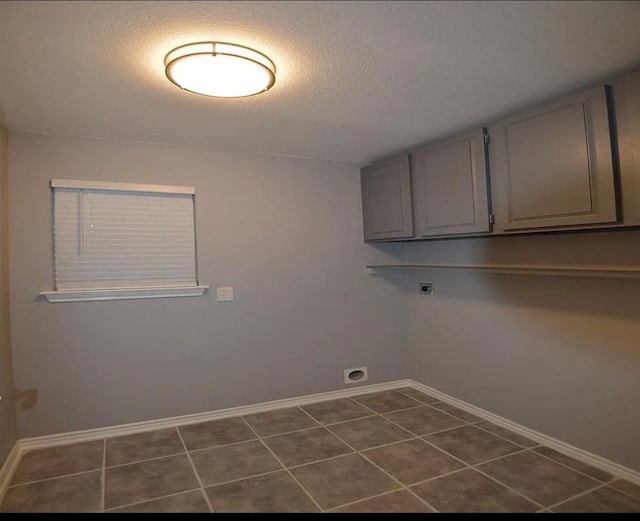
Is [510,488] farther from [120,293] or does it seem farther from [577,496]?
[120,293]

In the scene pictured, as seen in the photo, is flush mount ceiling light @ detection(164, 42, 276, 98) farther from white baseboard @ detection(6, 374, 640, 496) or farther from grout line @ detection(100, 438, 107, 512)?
white baseboard @ detection(6, 374, 640, 496)

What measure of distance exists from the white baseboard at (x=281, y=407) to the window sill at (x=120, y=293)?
3.00 ft

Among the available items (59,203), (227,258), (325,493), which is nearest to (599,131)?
(325,493)

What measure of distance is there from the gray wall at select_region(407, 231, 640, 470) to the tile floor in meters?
0.22

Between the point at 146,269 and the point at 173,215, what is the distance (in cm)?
45

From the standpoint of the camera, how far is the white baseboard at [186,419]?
8.98ft

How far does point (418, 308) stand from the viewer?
382 centimetres

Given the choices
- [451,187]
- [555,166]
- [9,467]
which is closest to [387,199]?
[451,187]

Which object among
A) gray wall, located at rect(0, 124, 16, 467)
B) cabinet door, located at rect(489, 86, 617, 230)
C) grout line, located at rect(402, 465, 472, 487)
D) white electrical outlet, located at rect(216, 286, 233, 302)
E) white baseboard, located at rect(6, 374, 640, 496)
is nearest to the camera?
cabinet door, located at rect(489, 86, 617, 230)

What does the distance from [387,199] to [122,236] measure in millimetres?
2096

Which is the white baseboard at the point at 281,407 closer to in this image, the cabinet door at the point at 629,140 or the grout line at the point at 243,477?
the grout line at the point at 243,477

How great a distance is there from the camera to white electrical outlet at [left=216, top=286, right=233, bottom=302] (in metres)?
3.23

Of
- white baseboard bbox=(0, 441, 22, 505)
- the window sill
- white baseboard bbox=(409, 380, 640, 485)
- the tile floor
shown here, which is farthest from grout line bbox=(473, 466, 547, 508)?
white baseboard bbox=(0, 441, 22, 505)

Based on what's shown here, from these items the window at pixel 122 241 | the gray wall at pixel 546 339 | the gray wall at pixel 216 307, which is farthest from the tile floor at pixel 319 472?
the window at pixel 122 241
